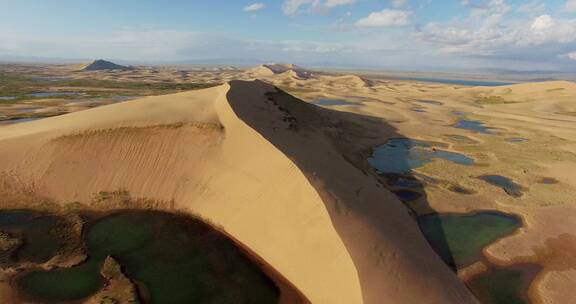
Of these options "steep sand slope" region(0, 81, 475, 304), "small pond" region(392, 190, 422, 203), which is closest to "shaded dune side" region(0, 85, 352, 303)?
"steep sand slope" region(0, 81, 475, 304)

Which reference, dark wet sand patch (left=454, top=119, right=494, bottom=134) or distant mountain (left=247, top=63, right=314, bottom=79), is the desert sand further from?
distant mountain (left=247, top=63, right=314, bottom=79)

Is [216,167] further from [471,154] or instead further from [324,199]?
[471,154]

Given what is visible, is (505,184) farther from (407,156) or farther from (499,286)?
(499,286)

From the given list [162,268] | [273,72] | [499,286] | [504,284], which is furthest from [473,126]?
[273,72]

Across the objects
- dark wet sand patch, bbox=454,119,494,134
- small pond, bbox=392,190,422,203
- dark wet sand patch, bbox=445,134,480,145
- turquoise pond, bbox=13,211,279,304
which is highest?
dark wet sand patch, bbox=454,119,494,134

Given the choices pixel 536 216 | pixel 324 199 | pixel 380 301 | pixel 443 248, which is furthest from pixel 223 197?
pixel 536 216

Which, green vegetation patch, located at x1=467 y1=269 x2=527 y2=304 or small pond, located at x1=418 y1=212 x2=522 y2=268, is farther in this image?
small pond, located at x1=418 y1=212 x2=522 y2=268

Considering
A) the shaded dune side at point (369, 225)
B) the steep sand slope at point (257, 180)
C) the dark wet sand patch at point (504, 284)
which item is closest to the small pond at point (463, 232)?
the dark wet sand patch at point (504, 284)

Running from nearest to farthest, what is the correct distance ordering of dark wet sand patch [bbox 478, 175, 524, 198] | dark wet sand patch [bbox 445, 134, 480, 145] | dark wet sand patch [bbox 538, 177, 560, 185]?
dark wet sand patch [bbox 478, 175, 524, 198] → dark wet sand patch [bbox 538, 177, 560, 185] → dark wet sand patch [bbox 445, 134, 480, 145]
